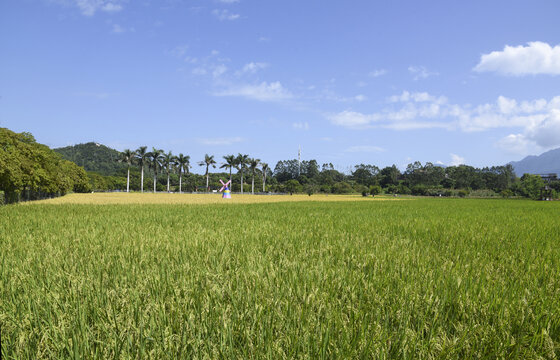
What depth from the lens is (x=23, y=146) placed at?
34875 mm

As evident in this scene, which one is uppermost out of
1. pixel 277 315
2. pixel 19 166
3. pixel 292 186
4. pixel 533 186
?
pixel 19 166

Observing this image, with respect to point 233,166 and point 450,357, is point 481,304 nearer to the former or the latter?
point 450,357

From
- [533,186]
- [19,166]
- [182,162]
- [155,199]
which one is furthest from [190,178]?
[533,186]

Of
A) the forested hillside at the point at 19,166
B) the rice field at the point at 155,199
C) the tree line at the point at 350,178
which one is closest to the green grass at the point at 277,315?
the rice field at the point at 155,199

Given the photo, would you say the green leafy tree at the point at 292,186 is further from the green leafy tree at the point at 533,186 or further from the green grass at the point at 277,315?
the green grass at the point at 277,315

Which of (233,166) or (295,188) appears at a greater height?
(233,166)

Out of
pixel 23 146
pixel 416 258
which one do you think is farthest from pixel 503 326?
pixel 23 146

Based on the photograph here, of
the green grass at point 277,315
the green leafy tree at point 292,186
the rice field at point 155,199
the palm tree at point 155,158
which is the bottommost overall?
the rice field at point 155,199

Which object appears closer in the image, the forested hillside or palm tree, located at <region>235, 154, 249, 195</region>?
the forested hillside

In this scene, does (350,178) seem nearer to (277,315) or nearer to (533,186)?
(533,186)

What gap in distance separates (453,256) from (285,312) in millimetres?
4786

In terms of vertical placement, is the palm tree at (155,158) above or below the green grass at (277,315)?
above

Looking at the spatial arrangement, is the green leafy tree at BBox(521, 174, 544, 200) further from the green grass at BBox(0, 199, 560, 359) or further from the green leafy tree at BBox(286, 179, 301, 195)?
the green grass at BBox(0, 199, 560, 359)

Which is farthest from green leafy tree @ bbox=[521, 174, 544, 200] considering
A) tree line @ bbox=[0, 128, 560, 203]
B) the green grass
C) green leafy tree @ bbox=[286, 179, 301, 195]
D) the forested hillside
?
the forested hillside
